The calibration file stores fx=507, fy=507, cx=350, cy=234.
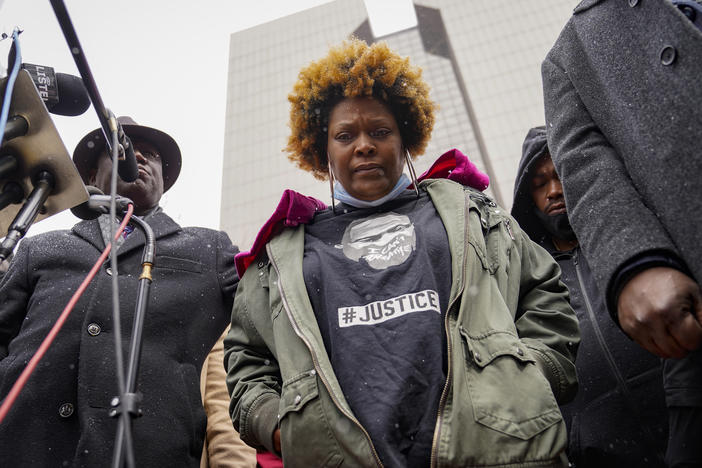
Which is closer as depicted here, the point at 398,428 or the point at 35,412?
the point at 398,428

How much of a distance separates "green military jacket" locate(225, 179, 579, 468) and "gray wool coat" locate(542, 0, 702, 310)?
416mm

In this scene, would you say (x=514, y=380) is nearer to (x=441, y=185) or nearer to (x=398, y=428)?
(x=398, y=428)

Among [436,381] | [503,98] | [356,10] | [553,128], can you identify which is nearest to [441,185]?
[553,128]

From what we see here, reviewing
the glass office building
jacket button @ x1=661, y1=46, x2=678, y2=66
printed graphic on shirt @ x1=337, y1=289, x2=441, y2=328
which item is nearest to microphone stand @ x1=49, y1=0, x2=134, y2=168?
printed graphic on shirt @ x1=337, y1=289, x2=441, y2=328

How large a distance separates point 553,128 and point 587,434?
1355 mm

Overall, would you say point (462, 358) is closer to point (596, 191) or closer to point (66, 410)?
point (596, 191)

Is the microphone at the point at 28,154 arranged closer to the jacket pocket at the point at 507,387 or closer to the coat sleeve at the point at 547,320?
the jacket pocket at the point at 507,387

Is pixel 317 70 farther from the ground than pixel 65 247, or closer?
farther from the ground

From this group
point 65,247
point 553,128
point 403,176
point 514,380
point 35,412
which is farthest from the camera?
point 65,247

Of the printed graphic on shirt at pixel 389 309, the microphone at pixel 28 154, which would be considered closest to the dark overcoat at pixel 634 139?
the printed graphic on shirt at pixel 389 309

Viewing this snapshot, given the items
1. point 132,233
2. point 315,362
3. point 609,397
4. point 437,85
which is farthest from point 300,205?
point 437,85

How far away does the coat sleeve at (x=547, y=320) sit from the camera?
1.77m

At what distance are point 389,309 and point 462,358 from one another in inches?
14.0

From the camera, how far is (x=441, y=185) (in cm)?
231
